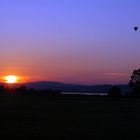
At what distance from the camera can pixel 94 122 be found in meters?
31.8

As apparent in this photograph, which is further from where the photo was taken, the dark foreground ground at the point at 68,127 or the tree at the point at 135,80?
the tree at the point at 135,80

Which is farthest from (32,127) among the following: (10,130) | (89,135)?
(89,135)

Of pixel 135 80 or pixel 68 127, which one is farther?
pixel 135 80

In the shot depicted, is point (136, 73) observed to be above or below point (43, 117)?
above

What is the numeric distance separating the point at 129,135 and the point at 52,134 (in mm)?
3567

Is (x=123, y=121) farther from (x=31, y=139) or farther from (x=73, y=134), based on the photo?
(x=31, y=139)

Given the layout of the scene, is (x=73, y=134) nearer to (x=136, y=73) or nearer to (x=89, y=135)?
(x=89, y=135)

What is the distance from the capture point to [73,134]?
1001 inches

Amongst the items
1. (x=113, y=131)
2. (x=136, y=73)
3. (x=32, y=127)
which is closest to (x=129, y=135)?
(x=113, y=131)

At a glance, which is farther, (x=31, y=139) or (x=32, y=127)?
(x=32, y=127)

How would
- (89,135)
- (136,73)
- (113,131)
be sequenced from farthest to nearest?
(136,73) < (113,131) < (89,135)

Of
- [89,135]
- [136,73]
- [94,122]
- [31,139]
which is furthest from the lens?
[136,73]

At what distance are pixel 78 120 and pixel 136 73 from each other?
7841 cm

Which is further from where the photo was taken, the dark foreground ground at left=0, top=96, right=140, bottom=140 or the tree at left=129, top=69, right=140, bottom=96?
the tree at left=129, top=69, right=140, bottom=96
